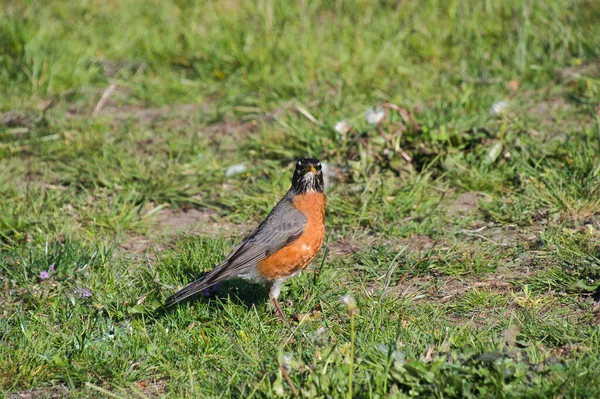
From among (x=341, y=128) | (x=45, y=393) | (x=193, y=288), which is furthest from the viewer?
(x=341, y=128)

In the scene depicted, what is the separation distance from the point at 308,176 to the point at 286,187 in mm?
1235

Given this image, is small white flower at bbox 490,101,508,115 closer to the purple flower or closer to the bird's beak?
the bird's beak

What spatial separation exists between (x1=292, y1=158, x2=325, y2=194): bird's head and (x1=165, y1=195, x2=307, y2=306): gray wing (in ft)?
0.46

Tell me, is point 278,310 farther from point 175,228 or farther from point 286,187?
point 286,187

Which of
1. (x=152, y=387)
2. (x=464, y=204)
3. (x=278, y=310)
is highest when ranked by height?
(x=152, y=387)

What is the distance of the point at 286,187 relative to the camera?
663 cm

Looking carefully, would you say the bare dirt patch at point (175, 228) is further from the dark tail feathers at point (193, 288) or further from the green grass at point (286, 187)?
the dark tail feathers at point (193, 288)

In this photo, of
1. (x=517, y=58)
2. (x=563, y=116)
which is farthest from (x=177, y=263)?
(x=517, y=58)

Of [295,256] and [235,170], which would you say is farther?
[235,170]

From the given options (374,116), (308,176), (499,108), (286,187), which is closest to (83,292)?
(308,176)

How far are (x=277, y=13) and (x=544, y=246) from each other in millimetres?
4925

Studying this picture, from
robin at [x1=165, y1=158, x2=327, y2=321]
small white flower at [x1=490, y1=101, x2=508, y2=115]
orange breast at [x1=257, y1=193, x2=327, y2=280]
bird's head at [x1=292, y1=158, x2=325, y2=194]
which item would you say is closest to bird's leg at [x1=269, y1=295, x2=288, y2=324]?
robin at [x1=165, y1=158, x2=327, y2=321]

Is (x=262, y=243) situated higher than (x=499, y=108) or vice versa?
(x=262, y=243)

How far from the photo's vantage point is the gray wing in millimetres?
4941
